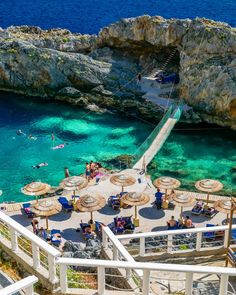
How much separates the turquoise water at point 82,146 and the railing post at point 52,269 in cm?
2055

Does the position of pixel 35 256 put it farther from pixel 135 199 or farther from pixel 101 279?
pixel 135 199

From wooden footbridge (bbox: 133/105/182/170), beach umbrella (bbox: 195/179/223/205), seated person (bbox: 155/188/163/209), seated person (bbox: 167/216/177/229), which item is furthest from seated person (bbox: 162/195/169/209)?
wooden footbridge (bbox: 133/105/182/170)

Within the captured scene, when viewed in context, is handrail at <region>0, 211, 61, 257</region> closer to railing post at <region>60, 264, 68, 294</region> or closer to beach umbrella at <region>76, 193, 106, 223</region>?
railing post at <region>60, 264, 68, 294</region>

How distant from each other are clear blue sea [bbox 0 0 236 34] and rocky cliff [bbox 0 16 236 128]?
77.7 ft

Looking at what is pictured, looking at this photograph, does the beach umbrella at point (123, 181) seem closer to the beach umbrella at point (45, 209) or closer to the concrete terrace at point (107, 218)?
the concrete terrace at point (107, 218)

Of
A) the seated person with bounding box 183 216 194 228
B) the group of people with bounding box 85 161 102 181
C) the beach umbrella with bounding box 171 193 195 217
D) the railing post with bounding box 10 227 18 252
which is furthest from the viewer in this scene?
the group of people with bounding box 85 161 102 181

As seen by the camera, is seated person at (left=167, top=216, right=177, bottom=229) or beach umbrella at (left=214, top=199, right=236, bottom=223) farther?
seated person at (left=167, top=216, right=177, bottom=229)

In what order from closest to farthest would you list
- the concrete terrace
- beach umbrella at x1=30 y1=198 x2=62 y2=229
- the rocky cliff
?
1. beach umbrella at x1=30 y1=198 x2=62 y2=229
2. the concrete terrace
3. the rocky cliff

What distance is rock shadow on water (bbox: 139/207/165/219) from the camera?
24.0 meters

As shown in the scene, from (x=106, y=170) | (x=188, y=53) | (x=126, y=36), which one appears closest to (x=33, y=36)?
(x=126, y=36)

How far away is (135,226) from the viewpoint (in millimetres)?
23031

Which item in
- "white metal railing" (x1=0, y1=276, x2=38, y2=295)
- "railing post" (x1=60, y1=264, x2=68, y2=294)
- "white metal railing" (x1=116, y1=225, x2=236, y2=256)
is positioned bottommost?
"white metal railing" (x1=116, y1=225, x2=236, y2=256)

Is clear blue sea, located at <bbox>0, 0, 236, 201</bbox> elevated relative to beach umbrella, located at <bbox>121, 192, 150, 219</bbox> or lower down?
lower down

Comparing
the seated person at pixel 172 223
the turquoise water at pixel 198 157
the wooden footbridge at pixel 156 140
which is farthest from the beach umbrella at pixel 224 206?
the wooden footbridge at pixel 156 140
